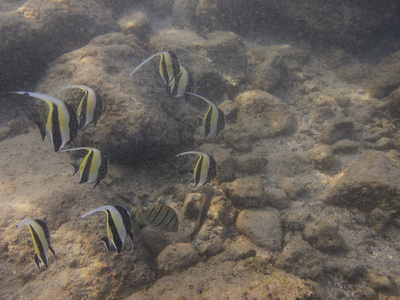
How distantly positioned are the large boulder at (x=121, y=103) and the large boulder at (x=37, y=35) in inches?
37.1

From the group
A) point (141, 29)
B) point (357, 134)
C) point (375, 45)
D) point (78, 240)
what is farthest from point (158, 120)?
point (375, 45)

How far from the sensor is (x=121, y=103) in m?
3.53

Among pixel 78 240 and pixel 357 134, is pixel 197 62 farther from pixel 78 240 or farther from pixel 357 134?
pixel 78 240

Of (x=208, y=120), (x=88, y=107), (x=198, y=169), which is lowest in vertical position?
(x=198, y=169)

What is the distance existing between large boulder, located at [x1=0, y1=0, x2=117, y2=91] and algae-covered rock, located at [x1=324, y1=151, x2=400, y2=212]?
681cm

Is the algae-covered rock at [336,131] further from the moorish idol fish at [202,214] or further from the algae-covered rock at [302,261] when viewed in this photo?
the moorish idol fish at [202,214]

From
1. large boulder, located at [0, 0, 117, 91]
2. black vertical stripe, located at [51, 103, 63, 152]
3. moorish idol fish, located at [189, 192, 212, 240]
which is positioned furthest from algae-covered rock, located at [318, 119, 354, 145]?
large boulder, located at [0, 0, 117, 91]

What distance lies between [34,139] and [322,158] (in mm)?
5863

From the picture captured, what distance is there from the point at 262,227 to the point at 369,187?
1.84 meters

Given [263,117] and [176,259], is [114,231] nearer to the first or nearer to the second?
[176,259]

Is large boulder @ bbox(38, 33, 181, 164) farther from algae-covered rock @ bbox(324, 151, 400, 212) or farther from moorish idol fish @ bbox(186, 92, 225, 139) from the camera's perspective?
algae-covered rock @ bbox(324, 151, 400, 212)

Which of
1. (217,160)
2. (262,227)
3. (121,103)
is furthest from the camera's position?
(217,160)

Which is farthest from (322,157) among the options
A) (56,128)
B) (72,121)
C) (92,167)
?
(56,128)

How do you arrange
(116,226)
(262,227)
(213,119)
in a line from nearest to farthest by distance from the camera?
(116,226), (213,119), (262,227)
